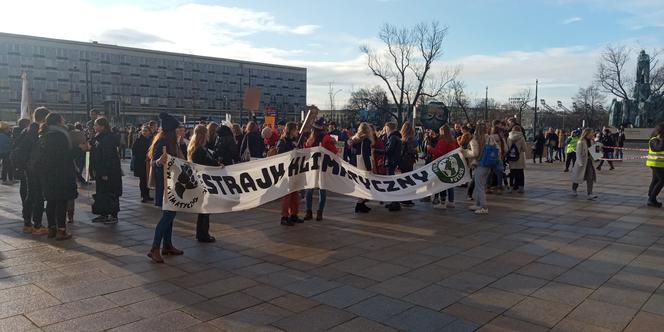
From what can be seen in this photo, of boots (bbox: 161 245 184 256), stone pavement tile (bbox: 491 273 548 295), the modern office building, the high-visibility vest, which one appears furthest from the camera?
the modern office building

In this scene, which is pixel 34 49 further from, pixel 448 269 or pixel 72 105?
pixel 448 269

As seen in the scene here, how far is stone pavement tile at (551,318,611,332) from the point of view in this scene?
424 cm

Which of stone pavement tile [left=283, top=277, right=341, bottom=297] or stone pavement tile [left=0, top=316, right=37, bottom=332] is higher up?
stone pavement tile [left=283, top=277, right=341, bottom=297]

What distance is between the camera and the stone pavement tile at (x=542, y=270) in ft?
19.2

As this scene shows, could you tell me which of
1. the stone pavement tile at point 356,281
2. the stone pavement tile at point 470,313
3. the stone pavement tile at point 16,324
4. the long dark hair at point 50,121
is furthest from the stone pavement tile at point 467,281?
the long dark hair at point 50,121

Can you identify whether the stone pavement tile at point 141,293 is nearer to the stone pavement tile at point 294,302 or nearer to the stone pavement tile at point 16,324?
the stone pavement tile at point 16,324

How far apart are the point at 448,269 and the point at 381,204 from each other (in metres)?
5.19

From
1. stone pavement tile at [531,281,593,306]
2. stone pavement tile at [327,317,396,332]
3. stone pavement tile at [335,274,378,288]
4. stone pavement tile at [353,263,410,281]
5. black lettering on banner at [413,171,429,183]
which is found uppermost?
black lettering on banner at [413,171,429,183]

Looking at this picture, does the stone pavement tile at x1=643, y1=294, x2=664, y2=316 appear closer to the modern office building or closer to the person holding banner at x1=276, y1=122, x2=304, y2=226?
the person holding banner at x1=276, y1=122, x2=304, y2=226

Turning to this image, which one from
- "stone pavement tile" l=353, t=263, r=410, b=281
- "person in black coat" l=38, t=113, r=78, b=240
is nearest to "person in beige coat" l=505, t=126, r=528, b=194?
"stone pavement tile" l=353, t=263, r=410, b=281

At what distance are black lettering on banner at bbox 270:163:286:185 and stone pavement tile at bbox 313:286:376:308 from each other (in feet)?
10.0

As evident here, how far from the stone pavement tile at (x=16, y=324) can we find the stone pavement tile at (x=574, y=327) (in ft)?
14.8

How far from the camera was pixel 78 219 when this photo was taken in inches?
356

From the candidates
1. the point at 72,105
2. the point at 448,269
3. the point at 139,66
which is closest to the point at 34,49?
the point at 72,105
